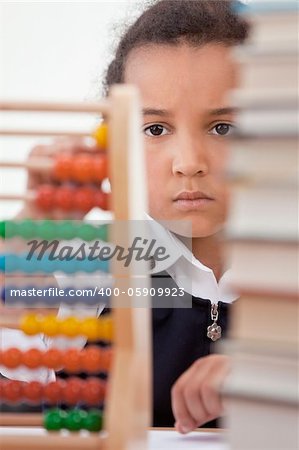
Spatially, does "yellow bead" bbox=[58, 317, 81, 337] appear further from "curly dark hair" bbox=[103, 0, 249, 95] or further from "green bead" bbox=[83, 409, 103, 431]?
"curly dark hair" bbox=[103, 0, 249, 95]

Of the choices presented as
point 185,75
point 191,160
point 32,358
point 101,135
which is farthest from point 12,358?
point 185,75

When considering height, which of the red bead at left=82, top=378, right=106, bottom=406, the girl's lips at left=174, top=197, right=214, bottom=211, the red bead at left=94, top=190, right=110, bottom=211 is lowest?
the red bead at left=82, top=378, right=106, bottom=406

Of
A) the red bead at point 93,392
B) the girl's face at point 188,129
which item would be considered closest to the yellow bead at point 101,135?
the red bead at point 93,392

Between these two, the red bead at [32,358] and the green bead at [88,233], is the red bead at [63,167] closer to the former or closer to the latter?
the green bead at [88,233]

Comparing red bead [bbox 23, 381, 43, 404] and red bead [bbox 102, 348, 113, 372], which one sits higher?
red bead [bbox 102, 348, 113, 372]

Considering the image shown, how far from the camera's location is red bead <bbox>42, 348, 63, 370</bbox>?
32.7 inches

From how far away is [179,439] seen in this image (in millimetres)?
923

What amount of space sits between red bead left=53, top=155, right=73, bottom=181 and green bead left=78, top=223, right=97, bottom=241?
6 cm

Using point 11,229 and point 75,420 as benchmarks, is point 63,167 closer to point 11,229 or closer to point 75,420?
point 11,229

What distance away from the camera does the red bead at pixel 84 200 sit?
84cm

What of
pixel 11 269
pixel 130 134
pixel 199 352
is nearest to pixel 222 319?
pixel 199 352

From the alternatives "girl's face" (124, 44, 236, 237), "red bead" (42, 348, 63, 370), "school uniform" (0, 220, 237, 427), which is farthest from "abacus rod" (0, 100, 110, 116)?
"school uniform" (0, 220, 237, 427)

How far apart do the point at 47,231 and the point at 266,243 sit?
0.95 ft

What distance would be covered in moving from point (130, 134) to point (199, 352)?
0.82m
